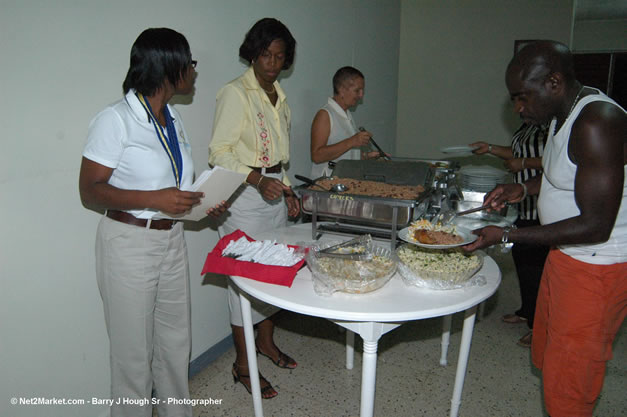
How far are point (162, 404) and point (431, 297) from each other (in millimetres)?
1238

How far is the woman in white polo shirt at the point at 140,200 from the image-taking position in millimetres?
1359

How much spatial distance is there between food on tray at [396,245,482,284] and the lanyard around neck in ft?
2.80

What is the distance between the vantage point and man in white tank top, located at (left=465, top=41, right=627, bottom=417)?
3.75ft

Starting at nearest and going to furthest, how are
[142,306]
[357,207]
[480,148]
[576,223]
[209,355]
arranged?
[576,223]
[142,306]
[357,207]
[209,355]
[480,148]

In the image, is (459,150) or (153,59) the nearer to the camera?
(153,59)

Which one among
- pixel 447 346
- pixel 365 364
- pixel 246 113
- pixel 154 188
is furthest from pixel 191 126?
pixel 447 346

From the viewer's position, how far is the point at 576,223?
1.19m

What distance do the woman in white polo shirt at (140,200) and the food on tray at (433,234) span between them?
75 cm

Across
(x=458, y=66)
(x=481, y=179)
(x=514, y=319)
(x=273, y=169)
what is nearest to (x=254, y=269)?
(x=273, y=169)

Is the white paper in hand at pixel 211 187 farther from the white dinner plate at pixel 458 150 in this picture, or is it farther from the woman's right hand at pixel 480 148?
the woman's right hand at pixel 480 148

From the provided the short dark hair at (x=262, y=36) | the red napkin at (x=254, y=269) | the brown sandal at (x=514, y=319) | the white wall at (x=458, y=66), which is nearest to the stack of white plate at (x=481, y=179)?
the brown sandal at (x=514, y=319)

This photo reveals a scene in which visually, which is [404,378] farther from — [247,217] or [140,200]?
[140,200]

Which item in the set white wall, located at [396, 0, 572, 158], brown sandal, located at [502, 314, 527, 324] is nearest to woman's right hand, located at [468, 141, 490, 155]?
brown sandal, located at [502, 314, 527, 324]

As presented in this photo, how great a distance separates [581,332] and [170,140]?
150 centimetres
